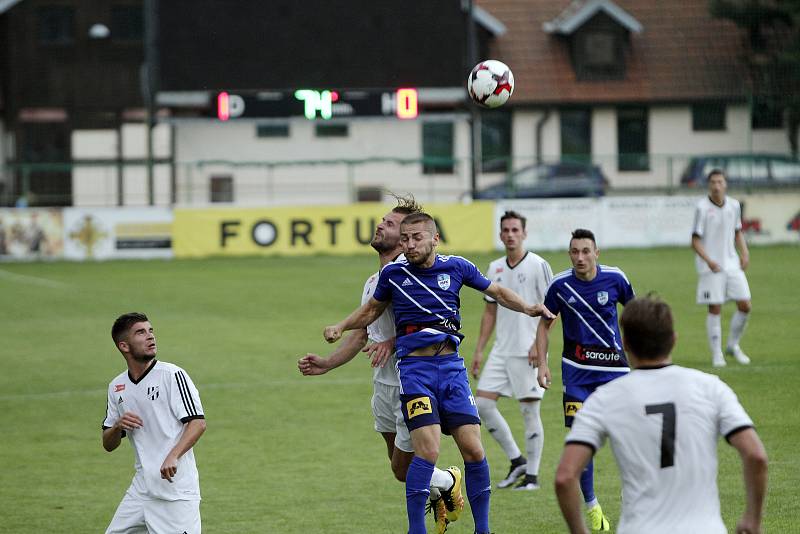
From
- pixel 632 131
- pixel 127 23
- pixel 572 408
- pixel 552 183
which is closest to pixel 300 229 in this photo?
pixel 552 183

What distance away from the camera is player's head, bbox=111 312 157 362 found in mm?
7105

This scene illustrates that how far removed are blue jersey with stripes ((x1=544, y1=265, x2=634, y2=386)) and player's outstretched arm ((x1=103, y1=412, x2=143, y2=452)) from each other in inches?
136

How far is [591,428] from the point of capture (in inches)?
190

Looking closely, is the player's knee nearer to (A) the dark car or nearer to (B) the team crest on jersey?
(B) the team crest on jersey

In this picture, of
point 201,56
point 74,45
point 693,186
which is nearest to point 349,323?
point 201,56

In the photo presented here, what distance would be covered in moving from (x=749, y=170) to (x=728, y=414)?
110ft

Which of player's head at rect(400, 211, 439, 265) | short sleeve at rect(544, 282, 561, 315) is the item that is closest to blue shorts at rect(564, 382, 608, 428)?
short sleeve at rect(544, 282, 561, 315)

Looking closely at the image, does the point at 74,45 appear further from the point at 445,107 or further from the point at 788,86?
the point at 788,86

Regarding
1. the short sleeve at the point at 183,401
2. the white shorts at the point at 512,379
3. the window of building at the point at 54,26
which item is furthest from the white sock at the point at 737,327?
the window of building at the point at 54,26

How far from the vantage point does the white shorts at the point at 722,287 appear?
15844 millimetres

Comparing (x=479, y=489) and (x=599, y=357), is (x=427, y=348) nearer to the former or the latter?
(x=479, y=489)

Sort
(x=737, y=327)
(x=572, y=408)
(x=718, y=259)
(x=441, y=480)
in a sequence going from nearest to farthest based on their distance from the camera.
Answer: (x=441, y=480)
(x=572, y=408)
(x=718, y=259)
(x=737, y=327)

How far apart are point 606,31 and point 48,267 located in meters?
26.0

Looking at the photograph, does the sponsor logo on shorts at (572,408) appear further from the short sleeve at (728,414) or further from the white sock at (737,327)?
the white sock at (737,327)
